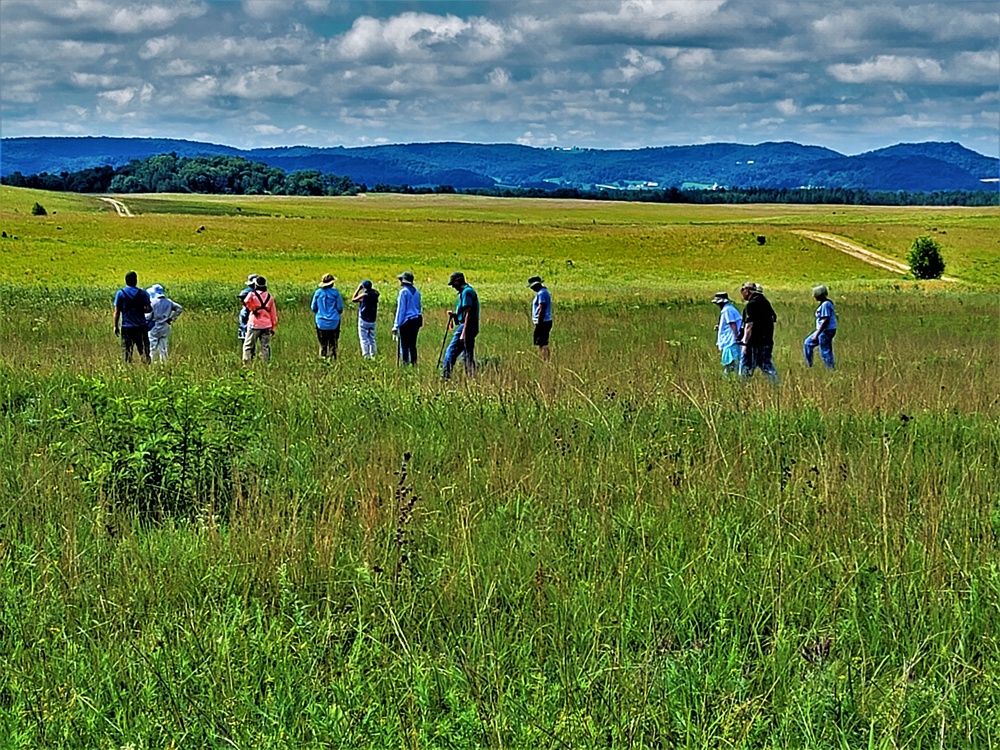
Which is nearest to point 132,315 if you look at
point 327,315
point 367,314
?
point 327,315

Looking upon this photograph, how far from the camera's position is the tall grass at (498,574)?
3.10 metres

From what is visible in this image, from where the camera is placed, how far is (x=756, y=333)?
40.9ft

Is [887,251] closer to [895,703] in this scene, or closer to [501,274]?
[501,274]

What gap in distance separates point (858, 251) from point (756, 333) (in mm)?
66415

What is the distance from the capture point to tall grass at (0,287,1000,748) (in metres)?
3.10

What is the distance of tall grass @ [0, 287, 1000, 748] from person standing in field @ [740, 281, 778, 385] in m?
5.17

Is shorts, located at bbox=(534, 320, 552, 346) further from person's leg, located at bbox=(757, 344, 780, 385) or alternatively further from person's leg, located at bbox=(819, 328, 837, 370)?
person's leg, located at bbox=(757, 344, 780, 385)

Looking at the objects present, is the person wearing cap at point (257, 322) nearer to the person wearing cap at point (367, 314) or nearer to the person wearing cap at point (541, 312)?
the person wearing cap at point (367, 314)

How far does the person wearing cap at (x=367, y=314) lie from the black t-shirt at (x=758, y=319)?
19.7ft

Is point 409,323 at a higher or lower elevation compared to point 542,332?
higher

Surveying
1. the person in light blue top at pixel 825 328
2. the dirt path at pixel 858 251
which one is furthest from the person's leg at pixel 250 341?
the dirt path at pixel 858 251

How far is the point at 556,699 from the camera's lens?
3.16 m

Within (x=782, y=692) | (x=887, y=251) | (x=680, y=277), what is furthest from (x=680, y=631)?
(x=887, y=251)

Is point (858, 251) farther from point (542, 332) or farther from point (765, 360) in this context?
point (765, 360)
